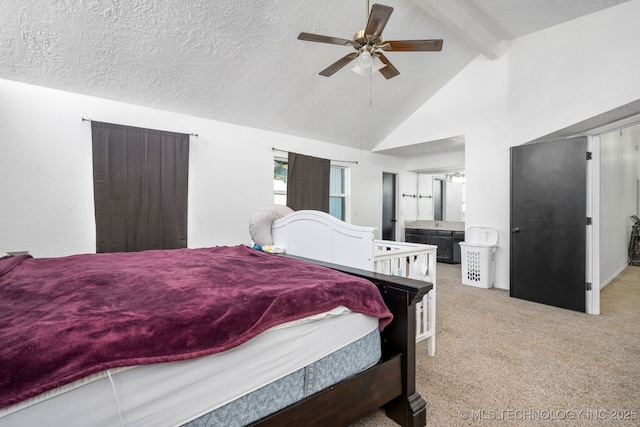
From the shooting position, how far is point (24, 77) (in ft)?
9.03

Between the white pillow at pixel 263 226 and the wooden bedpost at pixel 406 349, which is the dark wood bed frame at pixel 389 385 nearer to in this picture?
the wooden bedpost at pixel 406 349

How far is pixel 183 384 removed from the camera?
3.20ft

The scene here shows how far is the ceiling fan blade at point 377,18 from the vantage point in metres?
1.91

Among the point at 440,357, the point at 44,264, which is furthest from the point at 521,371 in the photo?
the point at 44,264

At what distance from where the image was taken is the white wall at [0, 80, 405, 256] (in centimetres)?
279

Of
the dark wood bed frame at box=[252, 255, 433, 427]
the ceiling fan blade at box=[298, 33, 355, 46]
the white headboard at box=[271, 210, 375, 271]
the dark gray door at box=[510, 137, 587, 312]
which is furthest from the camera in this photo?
the dark gray door at box=[510, 137, 587, 312]

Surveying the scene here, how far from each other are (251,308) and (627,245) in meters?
7.52

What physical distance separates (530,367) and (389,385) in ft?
4.23

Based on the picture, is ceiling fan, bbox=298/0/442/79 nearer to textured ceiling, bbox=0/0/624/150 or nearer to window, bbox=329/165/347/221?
textured ceiling, bbox=0/0/624/150

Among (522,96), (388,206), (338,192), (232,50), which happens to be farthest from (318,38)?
(388,206)

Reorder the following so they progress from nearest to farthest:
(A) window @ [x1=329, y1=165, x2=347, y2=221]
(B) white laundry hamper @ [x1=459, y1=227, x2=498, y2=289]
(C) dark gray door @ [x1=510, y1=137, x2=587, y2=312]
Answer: (C) dark gray door @ [x1=510, y1=137, x2=587, y2=312] < (B) white laundry hamper @ [x1=459, y1=227, x2=498, y2=289] < (A) window @ [x1=329, y1=165, x2=347, y2=221]

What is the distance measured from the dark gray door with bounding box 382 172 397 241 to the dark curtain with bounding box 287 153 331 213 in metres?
1.77

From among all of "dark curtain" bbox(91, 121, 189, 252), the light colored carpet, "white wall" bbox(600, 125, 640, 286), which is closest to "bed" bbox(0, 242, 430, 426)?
the light colored carpet

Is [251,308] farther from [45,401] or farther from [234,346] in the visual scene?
[45,401]
